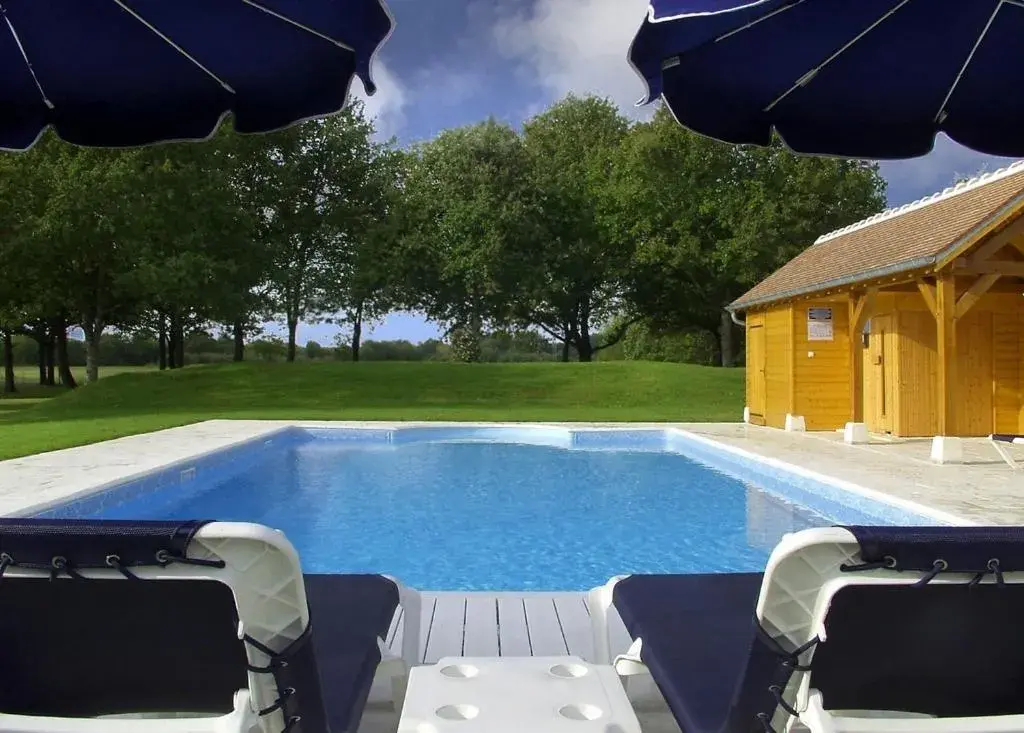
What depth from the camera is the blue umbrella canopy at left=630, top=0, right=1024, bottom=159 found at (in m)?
3.02

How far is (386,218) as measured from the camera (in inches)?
1217

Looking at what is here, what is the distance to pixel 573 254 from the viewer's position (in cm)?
3130

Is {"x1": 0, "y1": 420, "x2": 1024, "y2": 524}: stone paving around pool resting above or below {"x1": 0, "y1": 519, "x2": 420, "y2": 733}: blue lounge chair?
below

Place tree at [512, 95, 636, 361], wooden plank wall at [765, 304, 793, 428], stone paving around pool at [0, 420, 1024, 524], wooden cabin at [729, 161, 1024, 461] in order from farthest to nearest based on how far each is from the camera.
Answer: tree at [512, 95, 636, 361]
wooden plank wall at [765, 304, 793, 428]
wooden cabin at [729, 161, 1024, 461]
stone paving around pool at [0, 420, 1024, 524]

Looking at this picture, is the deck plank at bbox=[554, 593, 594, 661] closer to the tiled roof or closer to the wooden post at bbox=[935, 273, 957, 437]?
the wooden post at bbox=[935, 273, 957, 437]

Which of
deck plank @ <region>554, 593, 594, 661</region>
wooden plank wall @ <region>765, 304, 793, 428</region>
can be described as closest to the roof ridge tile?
wooden plank wall @ <region>765, 304, 793, 428</region>

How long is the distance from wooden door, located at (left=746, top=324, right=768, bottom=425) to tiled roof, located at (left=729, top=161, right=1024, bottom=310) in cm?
69

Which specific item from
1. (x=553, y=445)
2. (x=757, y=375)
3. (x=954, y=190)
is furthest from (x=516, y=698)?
(x=757, y=375)

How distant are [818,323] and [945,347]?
4.04 m

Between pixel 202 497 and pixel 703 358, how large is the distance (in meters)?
31.9

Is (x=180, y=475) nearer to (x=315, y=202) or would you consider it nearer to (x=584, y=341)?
(x=315, y=202)

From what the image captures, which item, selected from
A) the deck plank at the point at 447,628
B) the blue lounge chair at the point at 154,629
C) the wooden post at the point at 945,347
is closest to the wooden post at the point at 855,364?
the wooden post at the point at 945,347

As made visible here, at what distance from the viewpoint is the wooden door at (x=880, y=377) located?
13.1 meters

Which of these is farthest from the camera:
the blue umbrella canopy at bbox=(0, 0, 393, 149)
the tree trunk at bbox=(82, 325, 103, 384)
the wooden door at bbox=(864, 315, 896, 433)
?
the tree trunk at bbox=(82, 325, 103, 384)
